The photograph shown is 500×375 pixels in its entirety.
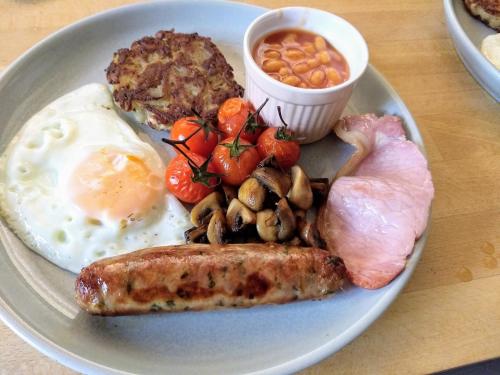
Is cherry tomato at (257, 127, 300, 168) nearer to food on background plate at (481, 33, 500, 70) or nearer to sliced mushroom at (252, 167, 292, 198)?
sliced mushroom at (252, 167, 292, 198)

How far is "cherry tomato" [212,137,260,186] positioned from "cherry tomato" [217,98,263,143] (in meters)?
0.08

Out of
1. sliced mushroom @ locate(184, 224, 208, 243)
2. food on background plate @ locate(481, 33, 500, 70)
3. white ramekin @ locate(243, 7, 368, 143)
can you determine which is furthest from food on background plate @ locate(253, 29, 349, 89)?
food on background plate @ locate(481, 33, 500, 70)

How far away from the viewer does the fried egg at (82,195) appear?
148cm

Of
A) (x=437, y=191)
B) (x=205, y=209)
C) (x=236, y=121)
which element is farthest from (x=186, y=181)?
(x=437, y=191)

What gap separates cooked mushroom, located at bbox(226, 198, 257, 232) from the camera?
1.49 metres

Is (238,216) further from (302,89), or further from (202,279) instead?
(302,89)

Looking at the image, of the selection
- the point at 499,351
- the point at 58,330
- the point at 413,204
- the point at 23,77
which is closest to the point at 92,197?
the point at 58,330

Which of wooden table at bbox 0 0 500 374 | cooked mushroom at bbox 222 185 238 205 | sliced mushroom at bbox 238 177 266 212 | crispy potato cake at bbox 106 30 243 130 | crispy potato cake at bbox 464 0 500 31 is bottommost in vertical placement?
wooden table at bbox 0 0 500 374

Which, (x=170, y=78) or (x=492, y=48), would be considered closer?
(x=170, y=78)

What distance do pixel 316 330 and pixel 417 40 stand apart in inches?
70.8

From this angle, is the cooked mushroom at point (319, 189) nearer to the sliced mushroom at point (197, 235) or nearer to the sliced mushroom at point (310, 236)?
the sliced mushroom at point (310, 236)

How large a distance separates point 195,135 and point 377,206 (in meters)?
0.71

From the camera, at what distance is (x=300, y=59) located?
1770 millimetres

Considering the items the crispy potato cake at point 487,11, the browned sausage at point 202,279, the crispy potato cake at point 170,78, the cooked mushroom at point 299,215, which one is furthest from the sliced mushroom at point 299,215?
the crispy potato cake at point 487,11
